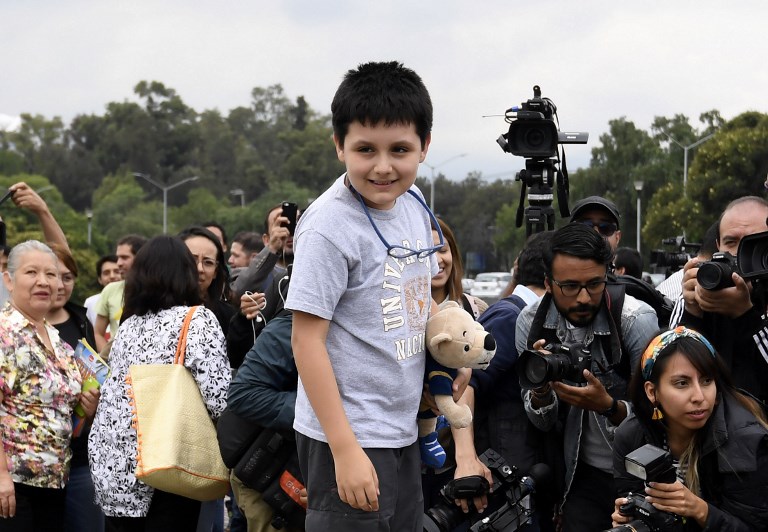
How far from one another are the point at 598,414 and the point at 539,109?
168cm

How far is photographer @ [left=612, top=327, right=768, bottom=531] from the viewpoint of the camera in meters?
3.65

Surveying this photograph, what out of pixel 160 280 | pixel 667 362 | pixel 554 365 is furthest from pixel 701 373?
pixel 160 280

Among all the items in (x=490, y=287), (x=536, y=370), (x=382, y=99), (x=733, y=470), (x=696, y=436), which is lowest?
(x=733, y=470)

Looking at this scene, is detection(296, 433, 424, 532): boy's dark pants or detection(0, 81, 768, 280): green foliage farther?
detection(0, 81, 768, 280): green foliage

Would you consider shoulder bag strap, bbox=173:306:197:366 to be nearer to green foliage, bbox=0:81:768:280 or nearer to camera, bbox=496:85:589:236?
camera, bbox=496:85:589:236

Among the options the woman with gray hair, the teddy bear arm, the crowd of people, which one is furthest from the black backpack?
the woman with gray hair

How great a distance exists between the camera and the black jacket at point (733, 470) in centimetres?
369

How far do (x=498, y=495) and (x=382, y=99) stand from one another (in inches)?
83.6

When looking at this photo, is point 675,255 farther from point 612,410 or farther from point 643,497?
point 643,497

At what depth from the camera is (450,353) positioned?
3025mm

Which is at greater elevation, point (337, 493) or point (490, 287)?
point (490, 287)

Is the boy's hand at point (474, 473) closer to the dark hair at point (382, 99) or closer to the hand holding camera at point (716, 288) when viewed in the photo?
the hand holding camera at point (716, 288)

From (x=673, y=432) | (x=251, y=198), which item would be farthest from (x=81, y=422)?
(x=251, y=198)

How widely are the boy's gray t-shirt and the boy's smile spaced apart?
0.08 m
